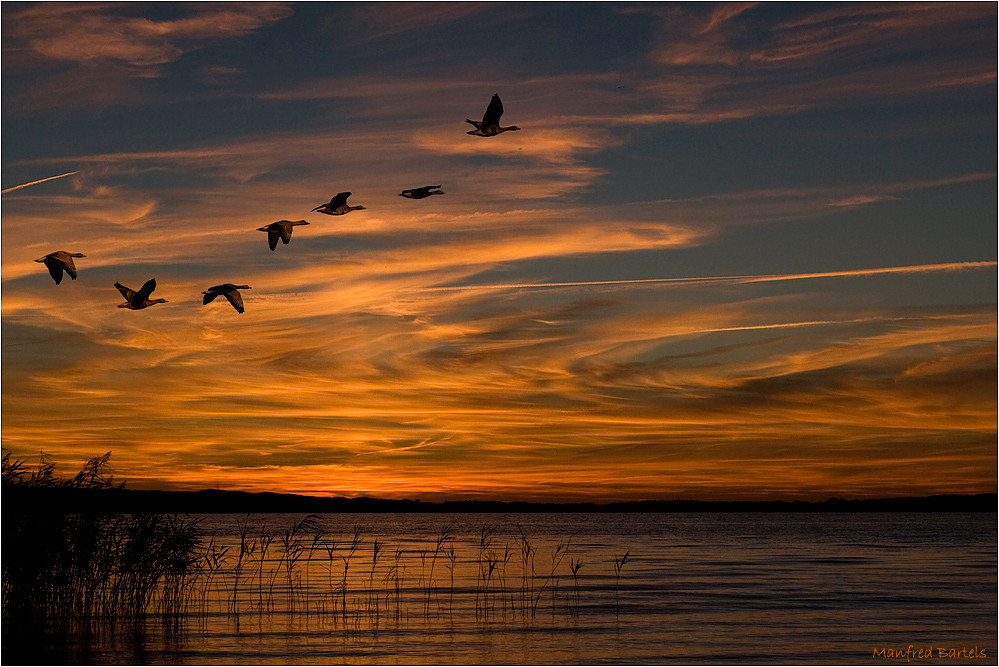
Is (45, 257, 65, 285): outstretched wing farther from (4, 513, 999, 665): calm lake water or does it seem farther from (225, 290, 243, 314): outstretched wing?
(4, 513, 999, 665): calm lake water

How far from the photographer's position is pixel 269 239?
2081 centimetres

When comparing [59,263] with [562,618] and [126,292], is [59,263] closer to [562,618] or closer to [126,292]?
[126,292]

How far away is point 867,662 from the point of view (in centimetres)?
2358

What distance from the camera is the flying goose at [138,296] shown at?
19.8 metres

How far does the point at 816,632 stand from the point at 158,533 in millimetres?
15701

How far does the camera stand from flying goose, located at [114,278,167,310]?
19797 millimetres

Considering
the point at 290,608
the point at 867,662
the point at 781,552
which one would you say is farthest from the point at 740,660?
the point at 781,552

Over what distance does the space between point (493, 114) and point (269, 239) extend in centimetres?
498

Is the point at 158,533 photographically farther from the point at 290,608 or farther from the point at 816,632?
the point at 816,632
